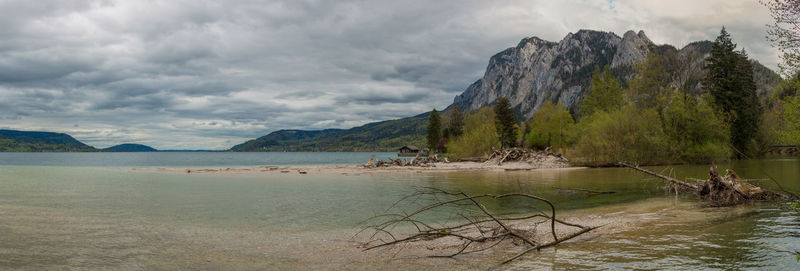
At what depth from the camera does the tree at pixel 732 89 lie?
5734cm

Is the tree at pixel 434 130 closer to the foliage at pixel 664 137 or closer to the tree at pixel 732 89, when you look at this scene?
the tree at pixel 732 89

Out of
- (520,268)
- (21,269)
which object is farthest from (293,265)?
(21,269)

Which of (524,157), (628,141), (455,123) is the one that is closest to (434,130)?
(455,123)

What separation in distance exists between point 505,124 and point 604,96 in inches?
1075

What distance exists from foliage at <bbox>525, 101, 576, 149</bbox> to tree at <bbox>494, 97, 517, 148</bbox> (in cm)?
510

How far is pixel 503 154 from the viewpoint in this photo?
2245 inches

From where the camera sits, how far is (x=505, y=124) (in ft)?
317

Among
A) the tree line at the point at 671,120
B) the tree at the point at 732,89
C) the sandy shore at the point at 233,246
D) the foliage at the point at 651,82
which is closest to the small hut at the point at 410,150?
the tree line at the point at 671,120

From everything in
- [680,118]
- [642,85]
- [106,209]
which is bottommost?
[106,209]

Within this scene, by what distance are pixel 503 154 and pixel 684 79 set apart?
24.0 meters

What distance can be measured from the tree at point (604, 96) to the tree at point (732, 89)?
13.7 meters

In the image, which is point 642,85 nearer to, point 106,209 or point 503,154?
point 503,154

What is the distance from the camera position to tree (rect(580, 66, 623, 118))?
7138 centimetres

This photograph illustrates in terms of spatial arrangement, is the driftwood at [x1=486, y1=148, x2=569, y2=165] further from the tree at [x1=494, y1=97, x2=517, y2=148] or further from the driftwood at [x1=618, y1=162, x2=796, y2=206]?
the tree at [x1=494, y1=97, x2=517, y2=148]
